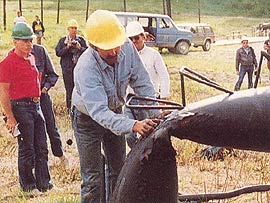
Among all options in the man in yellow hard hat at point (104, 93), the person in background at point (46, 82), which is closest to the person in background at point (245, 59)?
the person in background at point (46, 82)

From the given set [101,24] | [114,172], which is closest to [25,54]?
[114,172]

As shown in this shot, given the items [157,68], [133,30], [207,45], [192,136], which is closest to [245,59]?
[157,68]

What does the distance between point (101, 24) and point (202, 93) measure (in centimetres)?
1169

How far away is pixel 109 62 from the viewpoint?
3953 mm

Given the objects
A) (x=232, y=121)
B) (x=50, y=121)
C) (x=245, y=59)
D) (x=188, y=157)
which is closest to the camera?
(x=232, y=121)

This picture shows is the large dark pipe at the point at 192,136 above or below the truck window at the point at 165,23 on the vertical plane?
below

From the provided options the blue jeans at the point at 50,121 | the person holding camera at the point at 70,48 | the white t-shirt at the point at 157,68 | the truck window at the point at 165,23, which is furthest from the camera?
the truck window at the point at 165,23

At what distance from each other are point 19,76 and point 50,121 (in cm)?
104

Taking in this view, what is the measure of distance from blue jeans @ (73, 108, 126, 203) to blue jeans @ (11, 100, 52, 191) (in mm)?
1744

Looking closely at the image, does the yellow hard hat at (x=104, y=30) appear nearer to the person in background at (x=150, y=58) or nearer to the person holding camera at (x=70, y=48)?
the person in background at (x=150, y=58)

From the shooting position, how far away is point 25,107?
609cm

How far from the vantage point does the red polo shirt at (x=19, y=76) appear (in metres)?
5.94

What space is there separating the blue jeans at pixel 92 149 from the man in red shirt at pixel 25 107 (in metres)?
1.70

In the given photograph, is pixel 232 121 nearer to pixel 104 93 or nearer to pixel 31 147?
pixel 104 93
